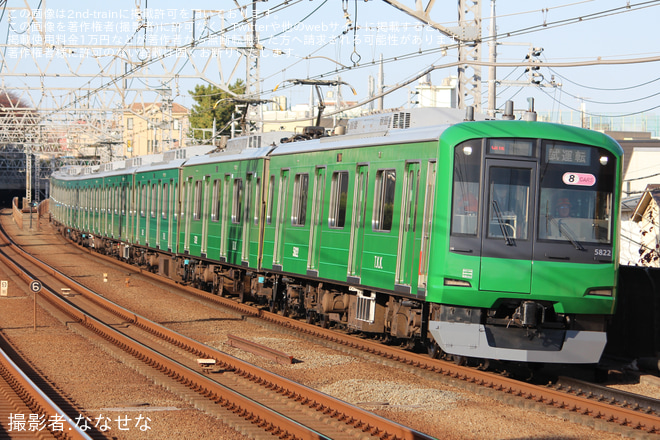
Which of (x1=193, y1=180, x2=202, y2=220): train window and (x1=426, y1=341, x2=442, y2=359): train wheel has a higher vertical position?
(x1=193, y1=180, x2=202, y2=220): train window

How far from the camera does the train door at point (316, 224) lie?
15.1 meters

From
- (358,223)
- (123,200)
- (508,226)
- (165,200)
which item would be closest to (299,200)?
(358,223)

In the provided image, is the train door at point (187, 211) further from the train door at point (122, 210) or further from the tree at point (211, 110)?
the tree at point (211, 110)

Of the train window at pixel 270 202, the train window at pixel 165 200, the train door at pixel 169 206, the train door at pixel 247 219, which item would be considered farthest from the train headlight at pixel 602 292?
the train window at pixel 165 200

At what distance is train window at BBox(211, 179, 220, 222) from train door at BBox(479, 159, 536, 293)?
35.9 feet

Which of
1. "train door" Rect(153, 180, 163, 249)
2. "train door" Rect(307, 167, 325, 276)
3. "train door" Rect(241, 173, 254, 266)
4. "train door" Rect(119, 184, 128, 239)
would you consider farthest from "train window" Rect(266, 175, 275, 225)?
"train door" Rect(119, 184, 128, 239)

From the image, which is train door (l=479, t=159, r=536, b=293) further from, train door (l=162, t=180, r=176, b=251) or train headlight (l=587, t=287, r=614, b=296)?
train door (l=162, t=180, r=176, b=251)

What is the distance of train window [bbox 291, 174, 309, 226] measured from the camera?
1584 cm

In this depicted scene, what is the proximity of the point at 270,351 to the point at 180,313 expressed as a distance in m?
6.49

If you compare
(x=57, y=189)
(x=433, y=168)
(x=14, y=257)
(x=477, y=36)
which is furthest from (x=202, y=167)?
(x=57, y=189)

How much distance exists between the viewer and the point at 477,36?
1644cm

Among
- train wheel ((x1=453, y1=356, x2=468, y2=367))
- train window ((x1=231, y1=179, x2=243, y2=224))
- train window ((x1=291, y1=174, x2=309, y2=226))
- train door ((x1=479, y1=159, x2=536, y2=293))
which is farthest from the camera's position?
train window ((x1=231, y1=179, x2=243, y2=224))

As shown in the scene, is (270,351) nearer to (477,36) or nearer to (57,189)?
(477,36)

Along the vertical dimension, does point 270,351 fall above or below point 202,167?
below
